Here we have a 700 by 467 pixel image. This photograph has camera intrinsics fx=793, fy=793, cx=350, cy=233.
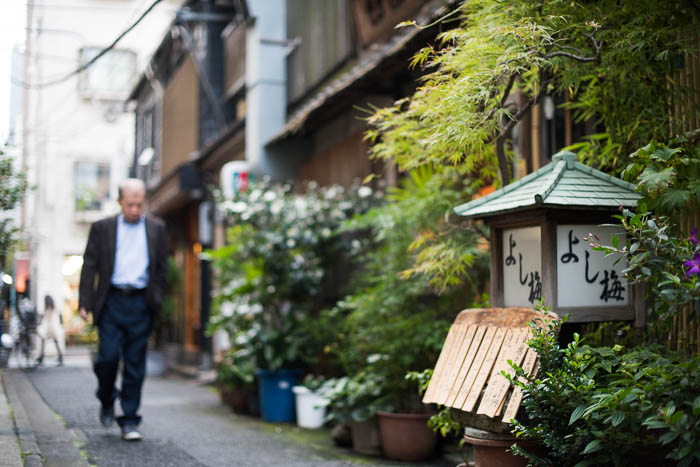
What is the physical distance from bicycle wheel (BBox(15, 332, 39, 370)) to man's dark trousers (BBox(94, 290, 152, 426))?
296 inches

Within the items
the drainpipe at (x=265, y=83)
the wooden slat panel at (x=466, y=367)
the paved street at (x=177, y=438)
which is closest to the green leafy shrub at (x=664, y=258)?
the wooden slat panel at (x=466, y=367)

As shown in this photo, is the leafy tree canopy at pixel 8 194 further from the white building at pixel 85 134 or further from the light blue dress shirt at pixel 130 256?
the white building at pixel 85 134

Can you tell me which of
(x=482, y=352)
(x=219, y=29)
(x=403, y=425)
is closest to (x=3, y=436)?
(x=403, y=425)

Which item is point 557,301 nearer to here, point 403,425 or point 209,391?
point 403,425

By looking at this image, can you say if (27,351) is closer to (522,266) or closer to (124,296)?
(124,296)

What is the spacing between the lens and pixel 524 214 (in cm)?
457

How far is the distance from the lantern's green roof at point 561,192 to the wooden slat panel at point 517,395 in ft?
2.67

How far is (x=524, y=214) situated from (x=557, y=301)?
55 centimetres

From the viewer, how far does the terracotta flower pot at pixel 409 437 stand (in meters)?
6.34

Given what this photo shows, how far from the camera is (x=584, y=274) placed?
4410 millimetres

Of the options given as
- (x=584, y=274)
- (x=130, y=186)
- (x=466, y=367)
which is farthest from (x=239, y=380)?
(x=584, y=274)

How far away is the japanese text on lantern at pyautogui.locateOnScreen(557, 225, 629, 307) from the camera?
4.38 m

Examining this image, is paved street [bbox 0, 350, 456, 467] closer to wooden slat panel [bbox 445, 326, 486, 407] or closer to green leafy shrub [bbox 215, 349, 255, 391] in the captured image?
green leafy shrub [bbox 215, 349, 255, 391]

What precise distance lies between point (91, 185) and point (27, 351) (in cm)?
1309
